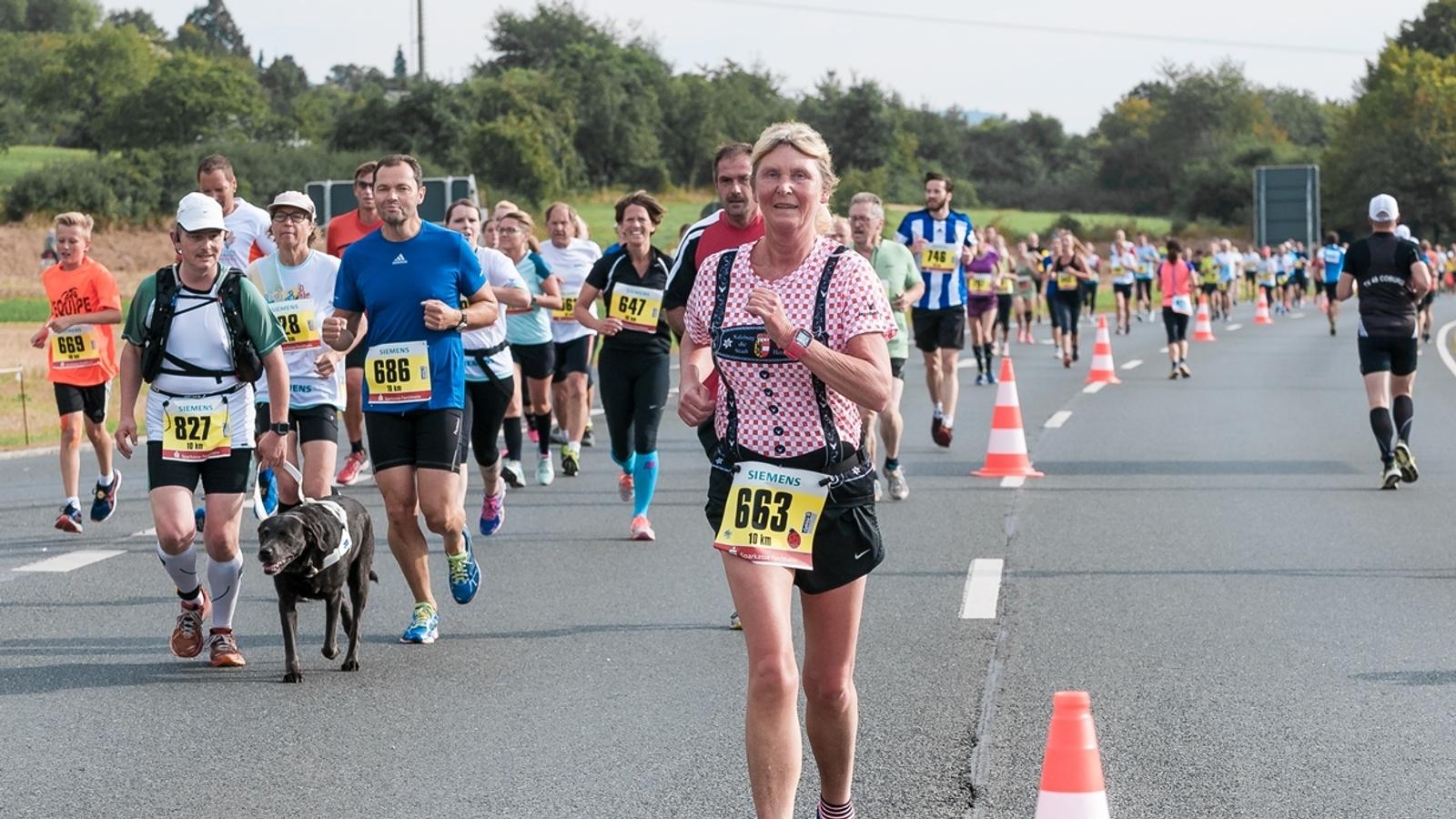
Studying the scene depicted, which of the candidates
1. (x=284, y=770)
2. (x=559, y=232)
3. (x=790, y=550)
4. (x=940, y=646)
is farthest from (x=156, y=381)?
(x=559, y=232)

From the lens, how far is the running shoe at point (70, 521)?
1191cm

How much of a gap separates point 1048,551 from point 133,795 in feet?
19.9

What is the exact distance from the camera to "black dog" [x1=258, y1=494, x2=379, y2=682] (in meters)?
7.37

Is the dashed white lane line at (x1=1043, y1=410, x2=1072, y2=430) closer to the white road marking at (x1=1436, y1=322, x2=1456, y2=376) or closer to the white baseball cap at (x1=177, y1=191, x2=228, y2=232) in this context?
the white road marking at (x1=1436, y1=322, x2=1456, y2=376)

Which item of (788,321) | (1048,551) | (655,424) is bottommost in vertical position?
(1048,551)

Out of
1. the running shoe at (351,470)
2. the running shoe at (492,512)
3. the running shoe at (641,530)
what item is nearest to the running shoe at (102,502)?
the running shoe at (351,470)

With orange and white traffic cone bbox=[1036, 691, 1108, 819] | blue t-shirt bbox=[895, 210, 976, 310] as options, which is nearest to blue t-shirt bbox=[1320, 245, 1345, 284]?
blue t-shirt bbox=[895, 210, 976, 310]

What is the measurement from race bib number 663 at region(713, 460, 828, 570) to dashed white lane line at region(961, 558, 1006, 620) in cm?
411

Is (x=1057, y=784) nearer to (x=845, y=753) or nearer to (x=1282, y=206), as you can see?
(x=845, y=753)

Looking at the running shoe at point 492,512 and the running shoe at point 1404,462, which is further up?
the running shoe at point 492,512

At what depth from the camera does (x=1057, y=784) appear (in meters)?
4.46

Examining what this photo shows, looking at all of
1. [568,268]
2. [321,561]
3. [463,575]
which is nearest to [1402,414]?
[568,268]

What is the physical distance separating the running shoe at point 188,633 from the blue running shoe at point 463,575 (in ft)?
3.31

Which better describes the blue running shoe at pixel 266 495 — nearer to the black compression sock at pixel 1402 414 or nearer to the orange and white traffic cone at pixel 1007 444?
the orange and white traffic cone at pixel 1007 444
